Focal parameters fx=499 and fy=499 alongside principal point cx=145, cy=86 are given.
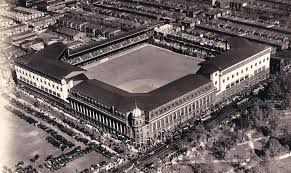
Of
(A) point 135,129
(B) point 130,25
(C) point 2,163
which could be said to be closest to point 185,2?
(B) point 130,25

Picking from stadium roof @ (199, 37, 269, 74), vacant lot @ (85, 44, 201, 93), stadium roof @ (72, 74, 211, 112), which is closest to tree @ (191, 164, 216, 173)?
stadium roof @ (72, 74, 211, 112)

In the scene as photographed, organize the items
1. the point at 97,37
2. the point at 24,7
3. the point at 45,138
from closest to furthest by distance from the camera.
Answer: the point at 45,138, the point at 97,37, the point at 24,7

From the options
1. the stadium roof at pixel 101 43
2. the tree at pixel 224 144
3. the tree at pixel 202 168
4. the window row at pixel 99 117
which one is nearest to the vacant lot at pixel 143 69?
the stadium roof at pixel 101 43

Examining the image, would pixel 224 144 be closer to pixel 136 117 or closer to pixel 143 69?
pixel 136 117

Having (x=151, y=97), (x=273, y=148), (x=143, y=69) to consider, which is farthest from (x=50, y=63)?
(x=273, y=148)

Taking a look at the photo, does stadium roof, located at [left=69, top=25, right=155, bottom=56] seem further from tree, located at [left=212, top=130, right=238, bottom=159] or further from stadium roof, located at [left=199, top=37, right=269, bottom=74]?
tree, located at [left=212, top=130, right=238, bottom=159]

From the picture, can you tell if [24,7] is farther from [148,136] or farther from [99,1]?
[148,136]

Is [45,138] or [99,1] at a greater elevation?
[99,1]
